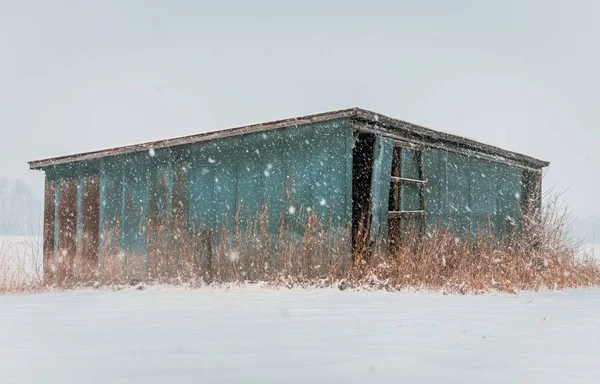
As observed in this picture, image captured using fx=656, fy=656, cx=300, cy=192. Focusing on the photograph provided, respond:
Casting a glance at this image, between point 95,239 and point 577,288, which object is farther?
point 95,239

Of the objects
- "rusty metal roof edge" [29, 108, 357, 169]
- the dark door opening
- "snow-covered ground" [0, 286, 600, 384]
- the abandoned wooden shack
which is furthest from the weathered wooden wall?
"snow-covered ground" [0, 286, 600, 384]

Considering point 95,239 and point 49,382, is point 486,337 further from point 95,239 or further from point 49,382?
point 95,239

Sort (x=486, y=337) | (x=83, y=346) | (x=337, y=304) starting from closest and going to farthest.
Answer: (x=83, y=346), (x=486, y=337), (x=337, y=304)

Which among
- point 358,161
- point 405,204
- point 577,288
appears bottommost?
point 577,288

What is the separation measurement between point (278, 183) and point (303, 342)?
6986mm

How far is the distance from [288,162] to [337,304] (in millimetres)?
4400

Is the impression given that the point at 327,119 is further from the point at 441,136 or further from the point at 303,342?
the point at 303,342

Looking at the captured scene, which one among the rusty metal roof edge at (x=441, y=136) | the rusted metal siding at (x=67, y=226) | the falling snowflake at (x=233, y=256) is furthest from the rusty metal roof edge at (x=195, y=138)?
the falling snowflake at (x=233, y=256)

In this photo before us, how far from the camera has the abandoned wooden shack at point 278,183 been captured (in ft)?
36.4

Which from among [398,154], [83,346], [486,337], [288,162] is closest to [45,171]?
[288,162]

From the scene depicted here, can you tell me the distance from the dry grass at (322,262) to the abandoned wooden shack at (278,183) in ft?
0.77

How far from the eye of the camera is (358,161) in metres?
12.1

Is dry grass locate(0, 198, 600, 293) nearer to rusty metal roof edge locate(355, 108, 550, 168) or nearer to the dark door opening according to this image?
the dark door opening

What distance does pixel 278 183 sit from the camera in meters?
11.6
